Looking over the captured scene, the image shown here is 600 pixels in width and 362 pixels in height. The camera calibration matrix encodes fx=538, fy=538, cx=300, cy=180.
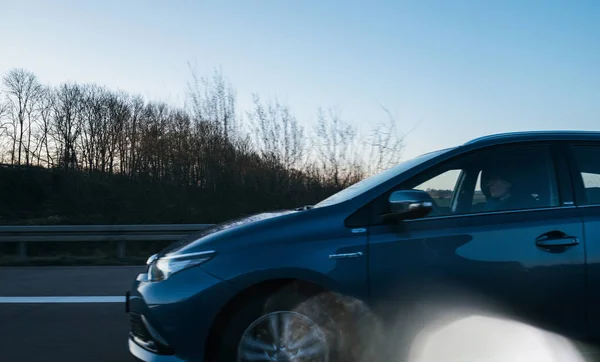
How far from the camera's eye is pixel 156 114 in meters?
25.4

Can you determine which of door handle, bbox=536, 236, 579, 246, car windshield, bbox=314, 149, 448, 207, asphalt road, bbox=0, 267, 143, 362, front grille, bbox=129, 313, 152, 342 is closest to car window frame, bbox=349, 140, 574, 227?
car windshield, bbox=314, 149, 448, 207

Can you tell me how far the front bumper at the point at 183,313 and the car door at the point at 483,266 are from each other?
98 cm

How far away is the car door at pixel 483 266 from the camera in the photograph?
3307 mm

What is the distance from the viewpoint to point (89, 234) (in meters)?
10.4

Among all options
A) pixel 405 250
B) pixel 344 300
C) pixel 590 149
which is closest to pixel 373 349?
pixel 344 300

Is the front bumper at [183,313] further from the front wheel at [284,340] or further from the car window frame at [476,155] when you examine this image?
the car window frame at [476,155]

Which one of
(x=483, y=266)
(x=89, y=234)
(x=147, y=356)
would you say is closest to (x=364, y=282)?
(x=483, y=266)

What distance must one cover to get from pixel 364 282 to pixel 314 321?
1.30 ft

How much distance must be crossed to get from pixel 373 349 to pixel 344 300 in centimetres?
35

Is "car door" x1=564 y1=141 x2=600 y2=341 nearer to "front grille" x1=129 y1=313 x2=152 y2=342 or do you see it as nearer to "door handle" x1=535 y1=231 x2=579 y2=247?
"door handle" x1=535 y1=231 x2=579 y2=247

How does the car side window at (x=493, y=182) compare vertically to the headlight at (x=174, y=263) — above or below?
above

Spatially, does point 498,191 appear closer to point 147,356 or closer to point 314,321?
point 314,321

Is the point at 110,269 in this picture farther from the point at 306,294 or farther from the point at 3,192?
the point at 3,192

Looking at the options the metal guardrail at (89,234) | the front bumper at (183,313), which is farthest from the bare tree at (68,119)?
the front bumper at (183,313)
